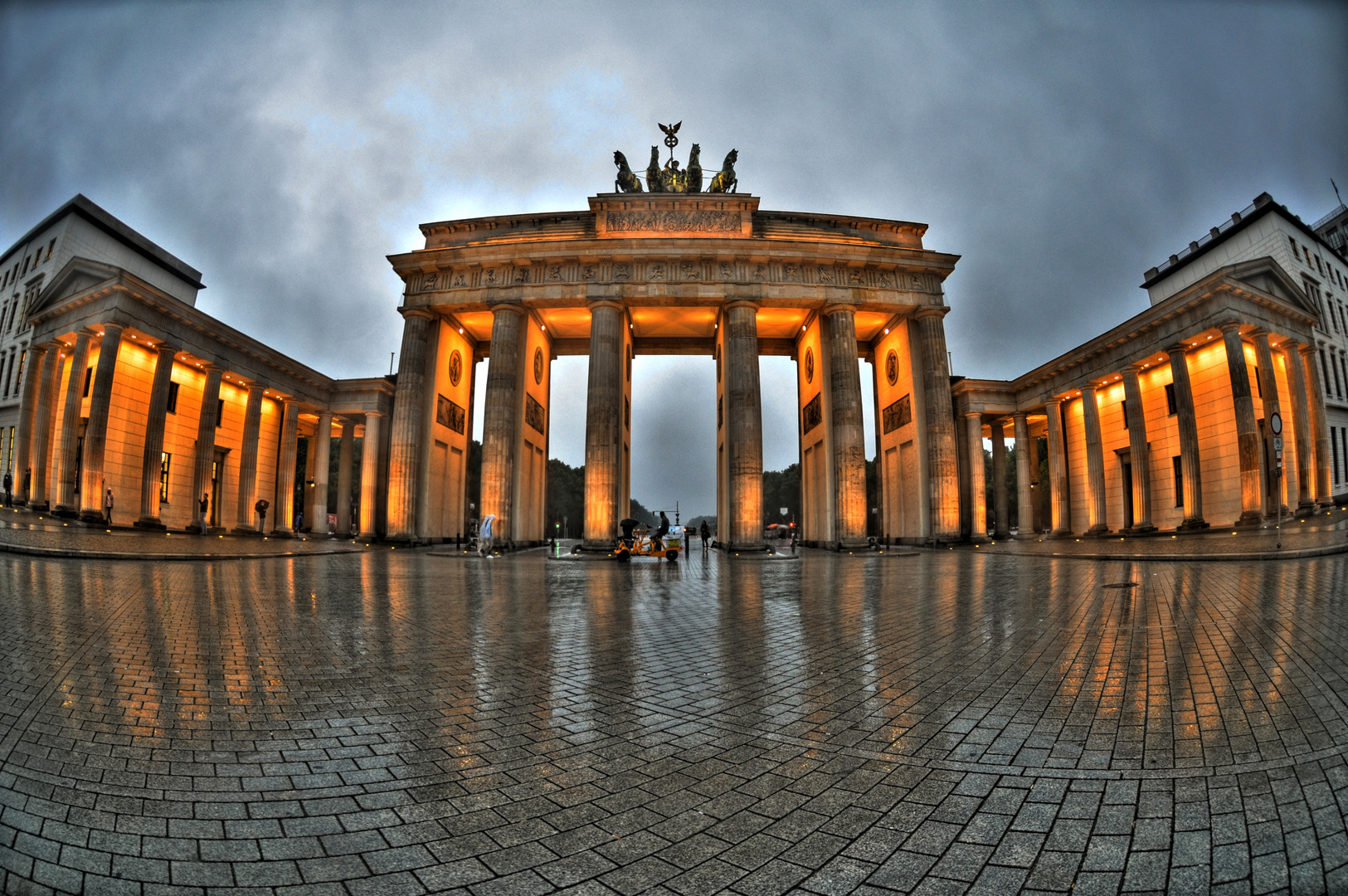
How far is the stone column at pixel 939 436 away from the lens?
3206 cm

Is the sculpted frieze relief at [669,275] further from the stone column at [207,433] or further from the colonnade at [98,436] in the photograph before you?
the colonnade at [98,436]

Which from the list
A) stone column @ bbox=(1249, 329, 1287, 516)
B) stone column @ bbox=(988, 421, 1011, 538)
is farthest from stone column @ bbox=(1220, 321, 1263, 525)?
stone column @ bbox=(988, 421, 1011, 538)

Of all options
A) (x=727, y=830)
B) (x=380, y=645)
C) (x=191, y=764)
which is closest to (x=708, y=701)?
(x=727, y=830)

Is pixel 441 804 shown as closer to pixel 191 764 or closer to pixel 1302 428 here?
pixel 191 764

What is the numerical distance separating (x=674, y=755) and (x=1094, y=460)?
39231 millimetres

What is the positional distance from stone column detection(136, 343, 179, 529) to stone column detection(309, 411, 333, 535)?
1147cm

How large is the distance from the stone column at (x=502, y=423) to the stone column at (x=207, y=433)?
14.6 meters

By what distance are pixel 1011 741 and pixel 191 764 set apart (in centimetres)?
422

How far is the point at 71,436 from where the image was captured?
26.0m

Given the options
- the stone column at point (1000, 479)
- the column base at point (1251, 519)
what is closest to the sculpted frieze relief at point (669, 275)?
the stone column at point (1000, 479)

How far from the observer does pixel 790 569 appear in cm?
1769

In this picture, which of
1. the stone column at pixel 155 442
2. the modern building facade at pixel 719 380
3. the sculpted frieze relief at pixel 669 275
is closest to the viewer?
the stone column at pixel 155 442

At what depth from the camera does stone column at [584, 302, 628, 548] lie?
30469mm

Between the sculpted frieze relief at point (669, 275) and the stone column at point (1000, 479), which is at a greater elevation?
A: the sculpted frieze relief at point (669, 275)
